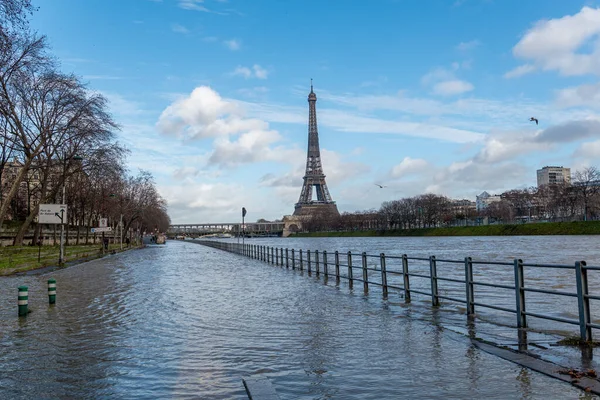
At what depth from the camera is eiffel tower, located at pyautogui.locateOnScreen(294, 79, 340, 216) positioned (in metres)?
178

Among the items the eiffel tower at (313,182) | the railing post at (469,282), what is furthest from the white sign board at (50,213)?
the eiffel tower at (313,182)

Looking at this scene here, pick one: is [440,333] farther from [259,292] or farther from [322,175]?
[322,175]

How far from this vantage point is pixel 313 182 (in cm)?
18562

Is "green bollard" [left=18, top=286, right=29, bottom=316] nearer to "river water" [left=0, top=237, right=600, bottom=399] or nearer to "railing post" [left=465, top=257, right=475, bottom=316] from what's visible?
"river water" [left=0, top=237, right=600, bottom=399]

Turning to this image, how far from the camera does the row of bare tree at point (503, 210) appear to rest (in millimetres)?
111750

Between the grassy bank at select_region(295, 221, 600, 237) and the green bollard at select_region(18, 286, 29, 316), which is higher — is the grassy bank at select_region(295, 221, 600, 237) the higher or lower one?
the lower one

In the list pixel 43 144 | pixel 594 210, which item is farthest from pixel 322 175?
pixel 43 144

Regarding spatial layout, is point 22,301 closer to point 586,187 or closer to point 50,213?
point 50,213

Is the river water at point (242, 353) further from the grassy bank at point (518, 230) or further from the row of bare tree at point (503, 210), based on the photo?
the row of bare tree at point (503, 210)

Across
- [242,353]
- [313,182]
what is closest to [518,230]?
[313,182]

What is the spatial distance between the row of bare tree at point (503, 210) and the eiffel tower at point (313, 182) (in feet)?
9.95

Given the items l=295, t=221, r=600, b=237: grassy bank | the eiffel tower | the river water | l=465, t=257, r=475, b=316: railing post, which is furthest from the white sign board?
the eiffel tower

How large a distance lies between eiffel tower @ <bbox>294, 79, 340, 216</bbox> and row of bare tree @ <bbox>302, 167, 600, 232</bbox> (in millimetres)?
3032

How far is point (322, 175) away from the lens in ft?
605
